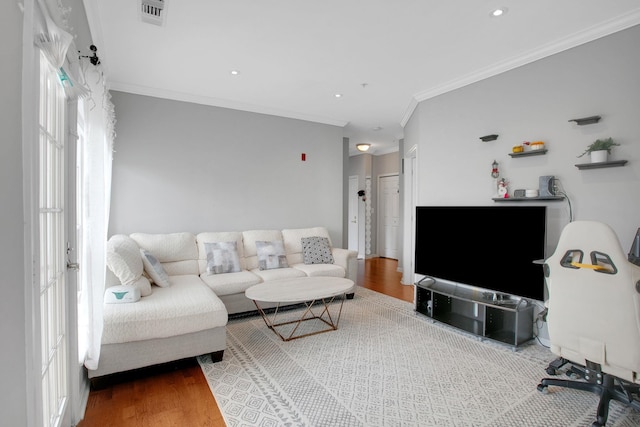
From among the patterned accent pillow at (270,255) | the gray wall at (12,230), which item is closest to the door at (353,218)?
the patterned accent pillow at (270,255)

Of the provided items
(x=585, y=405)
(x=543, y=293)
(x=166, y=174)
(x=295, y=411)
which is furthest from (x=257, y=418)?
(x=166, y=174)

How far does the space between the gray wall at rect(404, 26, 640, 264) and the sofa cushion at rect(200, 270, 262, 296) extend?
7.92ft

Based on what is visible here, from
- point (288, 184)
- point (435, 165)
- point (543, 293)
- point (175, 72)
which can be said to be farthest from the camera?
point (288, 184)

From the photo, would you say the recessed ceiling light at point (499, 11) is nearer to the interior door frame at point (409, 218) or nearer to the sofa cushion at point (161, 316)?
the interior door frame at point (409, 218)

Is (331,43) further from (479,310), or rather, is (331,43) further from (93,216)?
(479,310)

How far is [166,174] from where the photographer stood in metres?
4.11

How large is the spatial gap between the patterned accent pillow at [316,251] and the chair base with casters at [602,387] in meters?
2.82

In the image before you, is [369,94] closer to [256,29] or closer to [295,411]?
[256,29]

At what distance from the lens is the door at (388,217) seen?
7.84m

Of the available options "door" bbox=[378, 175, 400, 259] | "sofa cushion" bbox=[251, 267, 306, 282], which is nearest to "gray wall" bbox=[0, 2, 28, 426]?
"sofa cushion" bbox=[251, 267, 306, 282]

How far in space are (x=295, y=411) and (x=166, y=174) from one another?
3248 millimetres

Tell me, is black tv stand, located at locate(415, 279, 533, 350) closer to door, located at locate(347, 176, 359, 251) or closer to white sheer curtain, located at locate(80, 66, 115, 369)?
white sheer curtain, located at locate(80, 66, 115, 369)

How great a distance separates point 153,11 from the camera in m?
2.40

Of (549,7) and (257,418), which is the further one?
(549,7)
